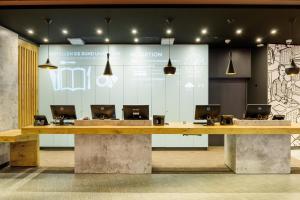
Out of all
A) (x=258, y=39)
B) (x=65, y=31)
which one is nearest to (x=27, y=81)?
(x=65, y=31)

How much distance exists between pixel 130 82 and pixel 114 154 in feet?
11.2

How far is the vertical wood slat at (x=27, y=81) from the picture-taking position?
756 centimetres

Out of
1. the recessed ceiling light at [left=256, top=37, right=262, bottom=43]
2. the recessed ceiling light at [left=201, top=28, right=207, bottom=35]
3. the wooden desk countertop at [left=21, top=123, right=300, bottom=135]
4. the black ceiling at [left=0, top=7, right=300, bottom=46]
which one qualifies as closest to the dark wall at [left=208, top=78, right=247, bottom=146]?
the recessed ceiling light at [left=256, top=37, right=262, bottom=43]

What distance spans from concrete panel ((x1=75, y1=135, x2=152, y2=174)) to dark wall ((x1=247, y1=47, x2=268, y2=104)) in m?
4.86

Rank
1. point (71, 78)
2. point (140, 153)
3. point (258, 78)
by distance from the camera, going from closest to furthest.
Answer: point (140, 153)
point (71, 78)
point (258, 78)

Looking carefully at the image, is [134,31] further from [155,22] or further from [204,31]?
[204,31]

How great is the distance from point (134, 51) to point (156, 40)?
85cm

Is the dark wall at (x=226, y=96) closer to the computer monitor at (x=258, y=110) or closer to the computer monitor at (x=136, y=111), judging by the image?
the computer monitor at (x=258, y=110)

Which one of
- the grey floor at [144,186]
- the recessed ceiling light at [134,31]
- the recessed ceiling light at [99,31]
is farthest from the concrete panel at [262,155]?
the recessed ceiling light at [99,31]

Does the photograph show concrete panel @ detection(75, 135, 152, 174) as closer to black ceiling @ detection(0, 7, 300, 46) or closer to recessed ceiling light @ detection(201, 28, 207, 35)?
black ceiling @ detection(0, 7, 300, 46)

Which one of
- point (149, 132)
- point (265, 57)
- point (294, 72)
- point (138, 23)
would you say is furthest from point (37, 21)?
point (265, 57)

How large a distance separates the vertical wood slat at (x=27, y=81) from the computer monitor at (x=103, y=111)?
2.99m

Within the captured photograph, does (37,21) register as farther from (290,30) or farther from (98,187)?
(290,30)

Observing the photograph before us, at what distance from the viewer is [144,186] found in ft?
15.3
